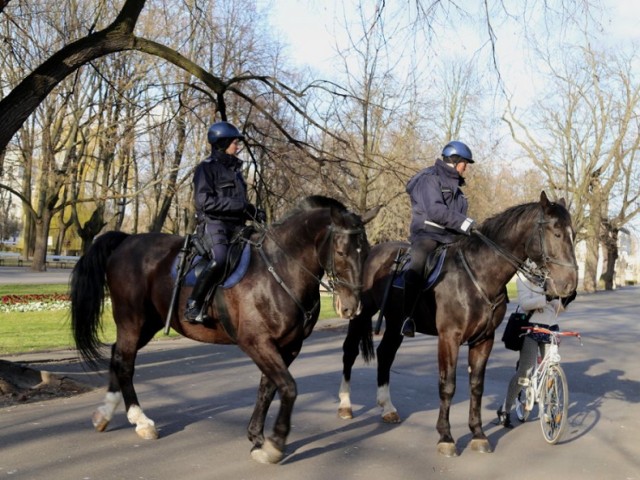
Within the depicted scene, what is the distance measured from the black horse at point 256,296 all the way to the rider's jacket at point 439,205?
4.72 feet

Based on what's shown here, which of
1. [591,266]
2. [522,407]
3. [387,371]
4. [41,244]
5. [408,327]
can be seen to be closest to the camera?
[408,327]

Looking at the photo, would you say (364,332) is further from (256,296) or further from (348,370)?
(256,296)

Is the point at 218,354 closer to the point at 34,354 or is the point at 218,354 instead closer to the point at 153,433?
the point at 34,354

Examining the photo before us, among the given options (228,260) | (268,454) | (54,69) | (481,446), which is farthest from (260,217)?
(54,69)

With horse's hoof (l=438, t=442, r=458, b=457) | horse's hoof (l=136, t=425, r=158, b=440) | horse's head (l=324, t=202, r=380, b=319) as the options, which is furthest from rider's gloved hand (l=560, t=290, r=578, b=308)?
horse's hoof (l=136, t=425, r=158, b=440)

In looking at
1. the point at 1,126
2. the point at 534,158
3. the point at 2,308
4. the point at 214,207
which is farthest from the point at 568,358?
the point at 534,158

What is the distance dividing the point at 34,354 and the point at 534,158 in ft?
A: 120

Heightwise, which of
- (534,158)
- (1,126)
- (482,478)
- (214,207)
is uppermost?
(534,158)

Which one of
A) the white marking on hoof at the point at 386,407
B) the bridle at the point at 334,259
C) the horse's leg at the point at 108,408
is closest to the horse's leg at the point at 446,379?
the white marking on hoof at the point at 386,407

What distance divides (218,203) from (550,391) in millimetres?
3954

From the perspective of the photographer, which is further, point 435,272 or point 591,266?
point 591,266

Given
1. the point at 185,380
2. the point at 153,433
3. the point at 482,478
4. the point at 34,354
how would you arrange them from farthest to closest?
the point at 34,354
the point at 185,380
the point at 153,433
the point at 482,478

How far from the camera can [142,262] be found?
779cm

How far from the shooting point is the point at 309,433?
7.63 metres
